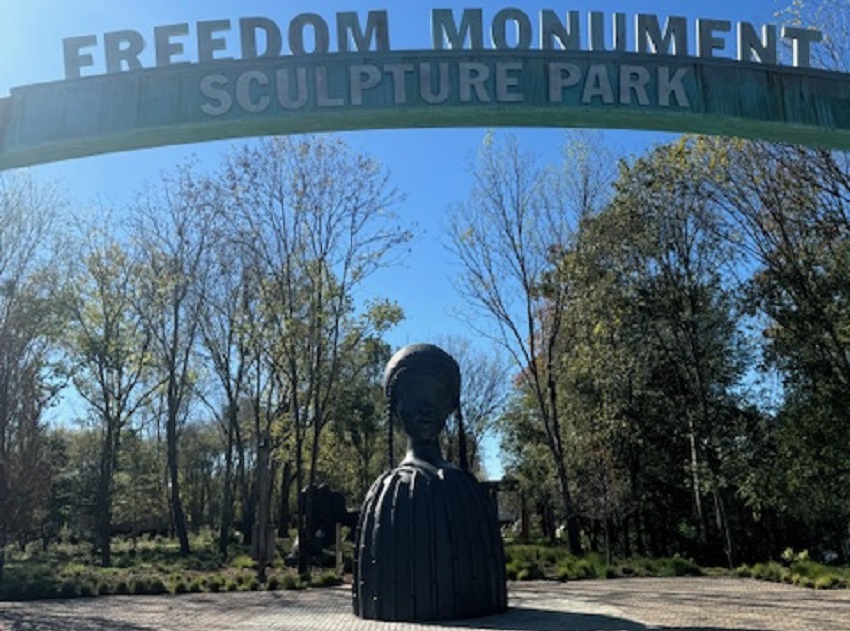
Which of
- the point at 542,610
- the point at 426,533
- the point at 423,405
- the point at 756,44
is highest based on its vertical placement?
the point at 756,44

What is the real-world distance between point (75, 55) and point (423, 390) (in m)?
5.85

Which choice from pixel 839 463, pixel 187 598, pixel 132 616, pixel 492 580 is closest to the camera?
pixel 492 580

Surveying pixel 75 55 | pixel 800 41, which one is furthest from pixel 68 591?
pixel 800 41

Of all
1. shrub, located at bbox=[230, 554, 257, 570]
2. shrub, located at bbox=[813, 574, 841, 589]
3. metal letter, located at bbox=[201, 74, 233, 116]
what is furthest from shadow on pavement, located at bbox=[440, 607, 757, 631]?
shrub, located at bbox=[230, 554, 257, 570]

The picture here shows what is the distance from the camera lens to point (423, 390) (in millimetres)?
10867

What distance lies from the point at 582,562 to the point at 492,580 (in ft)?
42.2

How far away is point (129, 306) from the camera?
102 ft

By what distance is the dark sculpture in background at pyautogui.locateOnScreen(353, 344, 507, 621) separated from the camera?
9.73 m

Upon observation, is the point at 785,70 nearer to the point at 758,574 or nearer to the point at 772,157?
the point at 772,157

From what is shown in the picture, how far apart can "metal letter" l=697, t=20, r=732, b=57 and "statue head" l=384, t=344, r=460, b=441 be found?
17.8ft

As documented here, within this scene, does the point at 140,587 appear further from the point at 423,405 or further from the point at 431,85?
the point at 431,85

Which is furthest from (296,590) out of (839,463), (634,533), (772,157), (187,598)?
(634,533)

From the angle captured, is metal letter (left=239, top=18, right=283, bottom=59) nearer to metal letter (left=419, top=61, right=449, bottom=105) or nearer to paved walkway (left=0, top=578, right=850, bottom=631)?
metal letter (left=419, top=61, right=449, bottom=105)

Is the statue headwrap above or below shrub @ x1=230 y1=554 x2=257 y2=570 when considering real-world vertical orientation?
above
